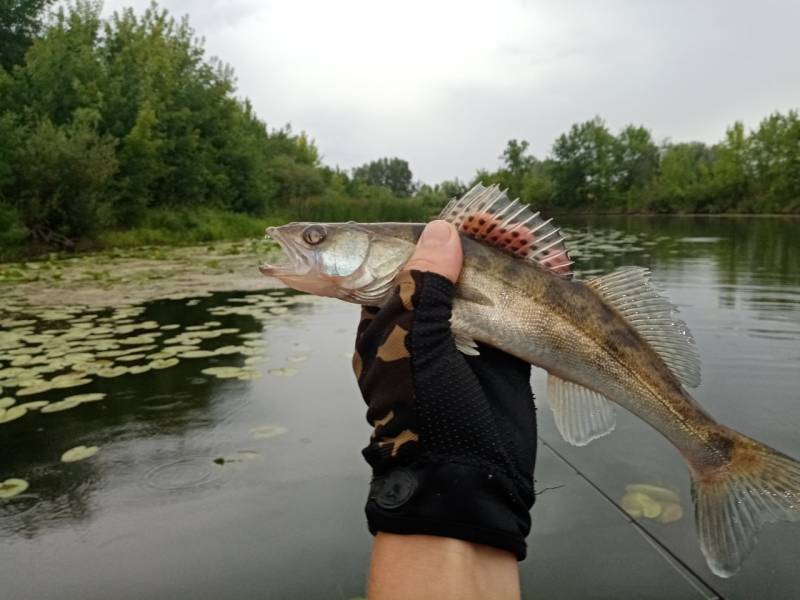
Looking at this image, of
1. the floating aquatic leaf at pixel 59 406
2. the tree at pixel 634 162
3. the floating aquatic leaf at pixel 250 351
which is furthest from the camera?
the tree at pixel 634 162

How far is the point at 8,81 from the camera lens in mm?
20312

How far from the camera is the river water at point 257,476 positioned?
9.13 ft

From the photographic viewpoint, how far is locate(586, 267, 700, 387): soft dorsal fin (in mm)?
2271

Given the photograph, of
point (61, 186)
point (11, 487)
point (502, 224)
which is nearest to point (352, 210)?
point (61, 186)

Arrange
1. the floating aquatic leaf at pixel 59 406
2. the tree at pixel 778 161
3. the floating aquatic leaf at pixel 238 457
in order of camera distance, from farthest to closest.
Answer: the tree at pixel 778 161, the floating aquatic leaf at pixel 59 406, the floating aquatic leaf at pixel 238 457

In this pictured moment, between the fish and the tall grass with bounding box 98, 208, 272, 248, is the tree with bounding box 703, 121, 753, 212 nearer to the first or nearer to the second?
the tall grass with bounding box 98, 208, 272, 248

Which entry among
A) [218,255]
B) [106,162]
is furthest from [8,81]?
[218,255]

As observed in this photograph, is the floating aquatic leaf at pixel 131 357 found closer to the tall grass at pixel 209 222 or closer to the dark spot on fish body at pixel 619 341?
the dark spot on fish body at pixel 619 341

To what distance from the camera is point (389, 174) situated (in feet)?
451

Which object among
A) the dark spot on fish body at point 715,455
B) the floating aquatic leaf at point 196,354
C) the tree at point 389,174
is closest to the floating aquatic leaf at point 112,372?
the floating aquatic leaf at point 196,354

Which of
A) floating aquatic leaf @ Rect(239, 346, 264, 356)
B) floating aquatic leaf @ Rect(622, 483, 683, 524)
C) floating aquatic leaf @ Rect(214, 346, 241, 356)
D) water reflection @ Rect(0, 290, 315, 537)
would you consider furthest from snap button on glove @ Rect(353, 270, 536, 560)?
floating aquatic leaf @ Rect(214, 346, 241, 356)

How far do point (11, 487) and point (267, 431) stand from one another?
164cm

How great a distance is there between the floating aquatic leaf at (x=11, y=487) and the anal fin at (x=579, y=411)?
129 inches

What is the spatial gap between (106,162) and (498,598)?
22.0 meters
